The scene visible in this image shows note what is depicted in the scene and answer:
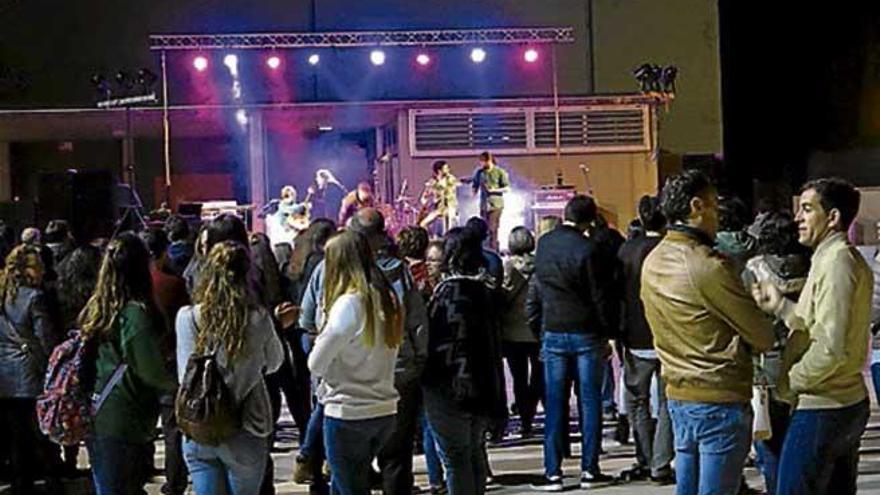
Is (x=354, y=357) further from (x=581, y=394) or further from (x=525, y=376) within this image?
(x=525, y=376)

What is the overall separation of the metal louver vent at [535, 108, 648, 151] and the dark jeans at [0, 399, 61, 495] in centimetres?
1285

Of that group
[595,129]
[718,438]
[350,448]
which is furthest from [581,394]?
[595,129]

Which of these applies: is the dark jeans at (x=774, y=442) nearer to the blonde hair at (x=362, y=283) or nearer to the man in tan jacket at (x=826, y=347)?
the man in tan jacket at (x=826, y=347)

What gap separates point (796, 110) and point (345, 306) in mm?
15117

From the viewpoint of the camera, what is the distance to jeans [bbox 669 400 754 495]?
4.43 m

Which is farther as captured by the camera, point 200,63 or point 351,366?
point 200,63

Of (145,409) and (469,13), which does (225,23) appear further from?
(145,409)

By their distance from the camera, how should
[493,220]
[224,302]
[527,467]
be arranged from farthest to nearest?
[493,220]
[527,467]
[224,302]

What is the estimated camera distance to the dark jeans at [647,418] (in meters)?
7.12

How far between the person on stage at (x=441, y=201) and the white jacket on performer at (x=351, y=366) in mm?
12569

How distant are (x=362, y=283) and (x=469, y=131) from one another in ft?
47.1

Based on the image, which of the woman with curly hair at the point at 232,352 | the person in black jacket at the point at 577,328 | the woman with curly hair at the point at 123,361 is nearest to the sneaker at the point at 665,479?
the person in black jacket at the point at 577,328

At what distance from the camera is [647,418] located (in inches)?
288

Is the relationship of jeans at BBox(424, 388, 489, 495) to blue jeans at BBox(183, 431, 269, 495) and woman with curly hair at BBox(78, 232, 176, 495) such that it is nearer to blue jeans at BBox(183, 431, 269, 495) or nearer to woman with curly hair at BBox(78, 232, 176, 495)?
blue jeans at BBox(183, 431, 269, 495)
